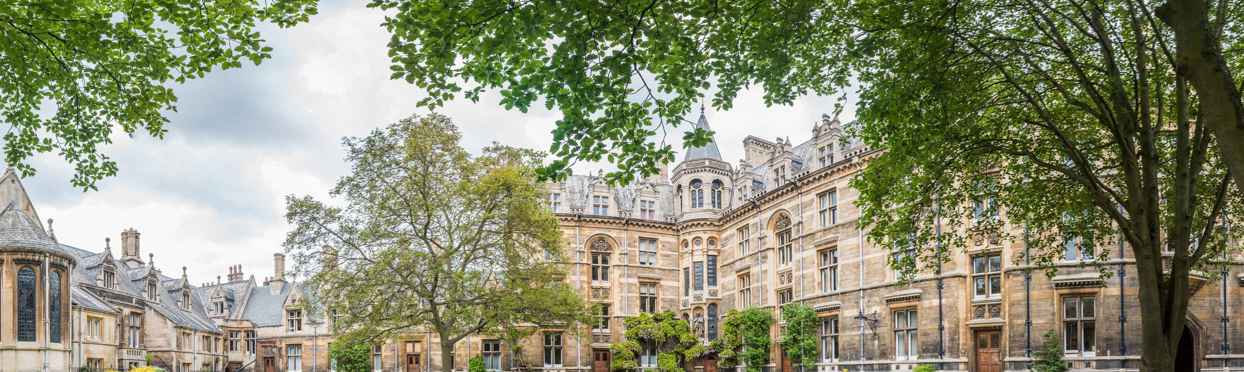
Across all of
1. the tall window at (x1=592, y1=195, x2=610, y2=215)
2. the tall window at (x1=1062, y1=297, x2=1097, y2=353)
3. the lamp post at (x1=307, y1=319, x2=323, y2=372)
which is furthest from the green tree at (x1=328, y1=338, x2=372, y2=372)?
the tall window at (x1=1062, y1=297, x2=1097, y2=353)

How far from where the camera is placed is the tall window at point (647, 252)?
50031 millimetres

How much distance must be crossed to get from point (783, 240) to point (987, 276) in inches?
472

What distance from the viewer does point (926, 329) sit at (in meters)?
32.2

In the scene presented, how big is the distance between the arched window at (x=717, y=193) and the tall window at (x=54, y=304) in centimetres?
2984

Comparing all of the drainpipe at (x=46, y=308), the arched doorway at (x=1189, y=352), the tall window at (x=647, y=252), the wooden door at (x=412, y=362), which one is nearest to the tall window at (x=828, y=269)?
the arched doorway at (x=1189, y=352)

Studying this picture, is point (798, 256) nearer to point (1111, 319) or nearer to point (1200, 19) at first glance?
point (1111, 319)

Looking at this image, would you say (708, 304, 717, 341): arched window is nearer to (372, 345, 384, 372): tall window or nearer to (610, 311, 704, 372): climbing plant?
(610, 311, 704, 372): climbing plant

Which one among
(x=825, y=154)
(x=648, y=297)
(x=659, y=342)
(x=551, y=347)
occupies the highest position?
(x=825, y=154)

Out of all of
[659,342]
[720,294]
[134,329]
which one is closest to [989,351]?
[720,294]

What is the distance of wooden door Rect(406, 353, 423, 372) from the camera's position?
166 feet

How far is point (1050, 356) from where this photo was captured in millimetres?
28359

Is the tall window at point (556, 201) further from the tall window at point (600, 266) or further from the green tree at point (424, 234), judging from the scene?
the green tree at point (424, 234)

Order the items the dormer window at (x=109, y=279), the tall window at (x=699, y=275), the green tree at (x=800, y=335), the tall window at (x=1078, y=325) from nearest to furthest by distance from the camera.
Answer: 1. the tall window at (x=1078, y=325)
2. the green tree at (x=800, y=335)
3. the tall window at (x=699, y=275)
4. the dormer window at (x=109, y=279)

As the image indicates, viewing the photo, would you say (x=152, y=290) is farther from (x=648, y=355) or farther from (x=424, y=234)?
(x=424, y=234)
